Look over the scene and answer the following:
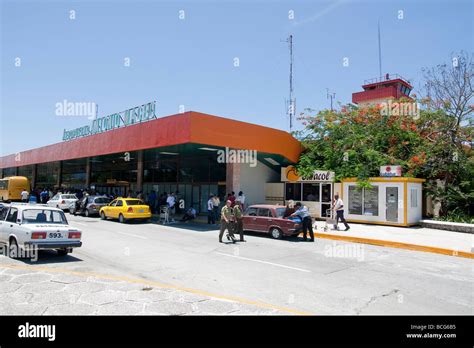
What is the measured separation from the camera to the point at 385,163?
887 inches

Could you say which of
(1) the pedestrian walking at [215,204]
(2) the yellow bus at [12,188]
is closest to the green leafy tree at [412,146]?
(1) the pedestrian walking at [215,204]

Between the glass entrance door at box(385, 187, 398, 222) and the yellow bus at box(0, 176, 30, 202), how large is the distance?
36.2 metres

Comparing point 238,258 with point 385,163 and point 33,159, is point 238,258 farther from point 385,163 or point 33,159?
point 33,159

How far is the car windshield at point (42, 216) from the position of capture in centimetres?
1025

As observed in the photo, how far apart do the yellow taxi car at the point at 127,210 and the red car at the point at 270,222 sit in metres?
7.62

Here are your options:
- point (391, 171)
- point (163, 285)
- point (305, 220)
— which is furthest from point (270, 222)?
point (391, 171)

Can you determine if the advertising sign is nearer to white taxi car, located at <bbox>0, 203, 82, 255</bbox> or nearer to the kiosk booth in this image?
the kiosk booth

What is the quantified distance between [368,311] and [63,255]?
904cm

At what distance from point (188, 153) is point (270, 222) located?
11.4 m

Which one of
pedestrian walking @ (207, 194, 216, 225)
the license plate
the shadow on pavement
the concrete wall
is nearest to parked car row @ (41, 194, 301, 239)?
the shadow on pavement

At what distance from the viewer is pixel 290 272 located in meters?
9.41

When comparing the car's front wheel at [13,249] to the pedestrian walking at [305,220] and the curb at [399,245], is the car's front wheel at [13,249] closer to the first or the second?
the pedestrian walking at [305,220]

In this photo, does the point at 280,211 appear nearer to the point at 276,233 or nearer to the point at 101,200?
the point at 276,233

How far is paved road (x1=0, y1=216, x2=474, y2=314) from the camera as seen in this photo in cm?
700
